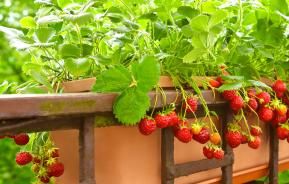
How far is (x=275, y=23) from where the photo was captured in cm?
83

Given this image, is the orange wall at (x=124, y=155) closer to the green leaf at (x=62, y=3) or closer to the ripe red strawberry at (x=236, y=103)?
the ripe red strawberry at (x=236, y=103)

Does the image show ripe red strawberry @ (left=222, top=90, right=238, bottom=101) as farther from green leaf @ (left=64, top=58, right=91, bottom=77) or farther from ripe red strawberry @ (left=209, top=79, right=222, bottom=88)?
green leaf @ (left=64, top=58, right=91, bottom=77)

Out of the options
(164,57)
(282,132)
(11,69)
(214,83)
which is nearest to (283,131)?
(282,132)

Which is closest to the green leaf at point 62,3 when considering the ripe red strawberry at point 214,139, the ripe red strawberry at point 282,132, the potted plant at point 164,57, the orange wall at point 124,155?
the potted plant at point 164,57

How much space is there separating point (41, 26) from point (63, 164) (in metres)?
0.21

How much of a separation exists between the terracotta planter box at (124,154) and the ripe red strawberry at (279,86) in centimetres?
17

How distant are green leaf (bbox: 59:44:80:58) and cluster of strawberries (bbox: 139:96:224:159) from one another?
0.43ft

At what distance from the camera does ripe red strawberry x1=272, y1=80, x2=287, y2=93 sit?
792 mm

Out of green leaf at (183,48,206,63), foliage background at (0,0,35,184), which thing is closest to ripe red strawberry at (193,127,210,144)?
green leaf at (183,48,206,63)

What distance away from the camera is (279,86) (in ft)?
2.60

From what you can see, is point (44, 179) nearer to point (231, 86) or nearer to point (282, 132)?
point (231, 86)

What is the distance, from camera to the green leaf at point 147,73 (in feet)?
1.84

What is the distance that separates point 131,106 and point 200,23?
0.15m

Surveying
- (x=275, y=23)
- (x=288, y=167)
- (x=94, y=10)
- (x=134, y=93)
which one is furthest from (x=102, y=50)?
(x=288, y=167)
